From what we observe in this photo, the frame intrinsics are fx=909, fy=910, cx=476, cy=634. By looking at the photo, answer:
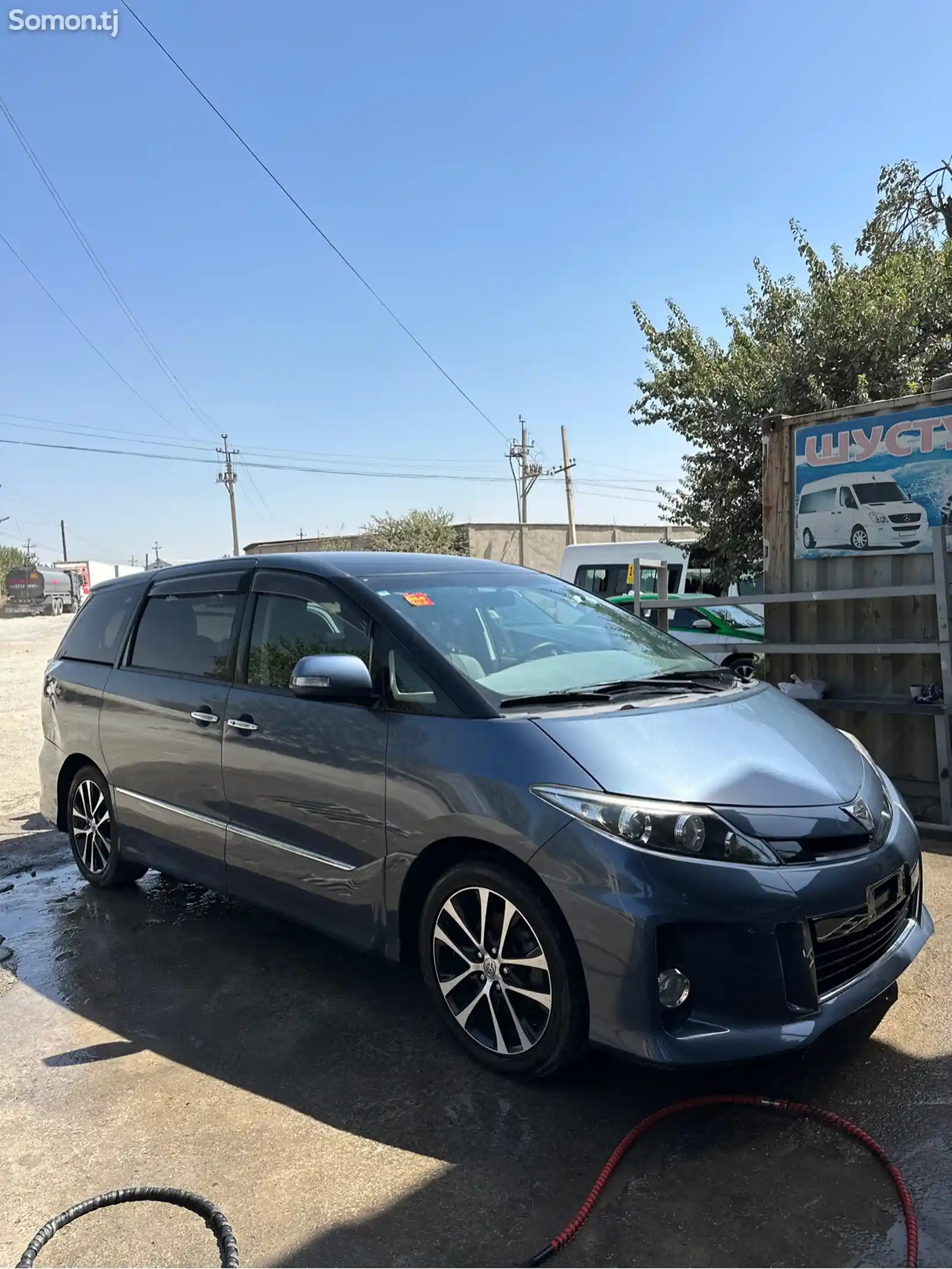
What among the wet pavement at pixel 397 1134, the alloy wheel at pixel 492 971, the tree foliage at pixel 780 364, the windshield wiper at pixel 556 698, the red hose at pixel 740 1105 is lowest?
the wet pavement at pixel 397 1134

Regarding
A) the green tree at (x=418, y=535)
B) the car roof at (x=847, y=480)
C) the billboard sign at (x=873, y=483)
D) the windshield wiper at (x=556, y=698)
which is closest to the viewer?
the windshield wiper at (x=556, y=698)

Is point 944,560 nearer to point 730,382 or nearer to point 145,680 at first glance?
point 145,680

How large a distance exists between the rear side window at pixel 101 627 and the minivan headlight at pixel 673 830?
3325 millimetres

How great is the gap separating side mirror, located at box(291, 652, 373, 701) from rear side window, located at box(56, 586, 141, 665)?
214 centimetres

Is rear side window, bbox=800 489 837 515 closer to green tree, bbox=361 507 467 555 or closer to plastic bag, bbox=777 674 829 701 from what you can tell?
plastic bag, bbox=777 674 829 701

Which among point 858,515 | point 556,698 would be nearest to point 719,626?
point 858,515

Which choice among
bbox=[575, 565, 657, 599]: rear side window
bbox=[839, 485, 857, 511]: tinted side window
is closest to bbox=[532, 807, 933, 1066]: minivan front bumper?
bbox=[839, 485, 857, 511]: tinted side window

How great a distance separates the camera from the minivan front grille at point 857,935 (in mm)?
2693

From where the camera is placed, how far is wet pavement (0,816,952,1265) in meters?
2.29

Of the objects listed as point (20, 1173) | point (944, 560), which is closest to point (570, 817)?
point (20, 1173)

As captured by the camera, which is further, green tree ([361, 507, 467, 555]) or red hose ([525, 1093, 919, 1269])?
green tree ([361, 507, 467, 555])

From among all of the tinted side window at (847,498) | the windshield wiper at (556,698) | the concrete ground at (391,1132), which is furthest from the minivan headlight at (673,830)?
the tinted side window at (847,498)

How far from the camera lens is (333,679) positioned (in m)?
3.26

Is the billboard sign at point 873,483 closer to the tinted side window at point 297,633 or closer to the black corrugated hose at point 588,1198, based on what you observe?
the tinted side window at point 297,633
